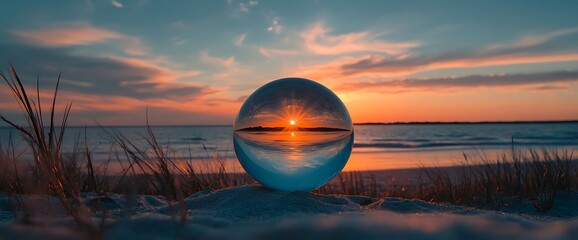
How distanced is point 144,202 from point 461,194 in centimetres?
314

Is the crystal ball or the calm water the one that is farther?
the calm water

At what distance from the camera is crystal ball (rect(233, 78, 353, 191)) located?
3092 millimetres

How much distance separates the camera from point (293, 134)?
3111 millimetres

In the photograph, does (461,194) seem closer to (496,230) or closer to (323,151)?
(323,151)

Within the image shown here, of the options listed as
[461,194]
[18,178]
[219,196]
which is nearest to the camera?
[219,196]

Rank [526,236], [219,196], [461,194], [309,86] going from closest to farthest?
[526,236], [219,196], [309,86], [461,194]

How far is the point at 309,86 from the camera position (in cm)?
327

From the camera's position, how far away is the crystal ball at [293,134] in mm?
3092

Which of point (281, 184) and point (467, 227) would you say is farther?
point (281, 184)

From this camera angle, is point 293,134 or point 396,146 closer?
point 293,134

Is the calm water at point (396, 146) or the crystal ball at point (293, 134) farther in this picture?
the calm water at point (396, 146)

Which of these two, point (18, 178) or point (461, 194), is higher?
point (18, 178)

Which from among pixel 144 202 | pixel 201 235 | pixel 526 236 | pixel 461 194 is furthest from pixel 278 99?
pixel 461 194


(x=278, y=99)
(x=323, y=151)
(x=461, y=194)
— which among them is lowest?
(x=461, y=194)
